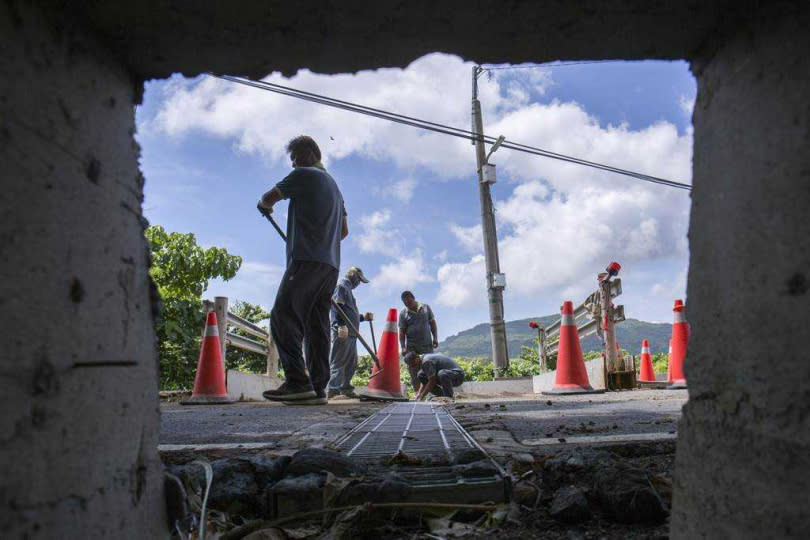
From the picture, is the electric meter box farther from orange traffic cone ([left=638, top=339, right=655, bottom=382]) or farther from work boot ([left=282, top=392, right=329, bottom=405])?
work boot ([left=282, top=392, right=329, bottom=405])

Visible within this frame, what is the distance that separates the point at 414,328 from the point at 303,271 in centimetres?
539

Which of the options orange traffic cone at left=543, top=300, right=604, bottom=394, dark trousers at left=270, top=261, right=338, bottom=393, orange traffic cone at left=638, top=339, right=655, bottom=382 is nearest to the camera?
dark trousers at left=270, top=261, right=338, bottom=393

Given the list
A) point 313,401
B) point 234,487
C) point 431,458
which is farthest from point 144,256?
point 313,401

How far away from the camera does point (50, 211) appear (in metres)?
0.91

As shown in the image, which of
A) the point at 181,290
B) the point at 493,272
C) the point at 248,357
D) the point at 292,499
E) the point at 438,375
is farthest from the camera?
the point at 248,357

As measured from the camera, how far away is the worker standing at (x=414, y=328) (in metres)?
10.3

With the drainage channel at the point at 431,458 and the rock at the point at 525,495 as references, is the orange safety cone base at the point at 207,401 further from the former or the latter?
the rock at the point at 525,495

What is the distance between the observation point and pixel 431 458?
217 centimetres

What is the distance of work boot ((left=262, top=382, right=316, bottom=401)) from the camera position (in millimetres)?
5059

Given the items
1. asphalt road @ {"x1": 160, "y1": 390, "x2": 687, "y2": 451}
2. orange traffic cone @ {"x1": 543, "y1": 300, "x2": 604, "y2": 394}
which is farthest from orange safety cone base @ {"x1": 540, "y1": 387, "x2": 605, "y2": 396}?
asphalt road @ {"x1": 160, "y1": 390, "x2": 687, "y2": 451}

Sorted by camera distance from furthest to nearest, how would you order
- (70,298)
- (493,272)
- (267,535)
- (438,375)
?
1. (493,272)
2. (438,375)
3. (267,535)
4. (70,298)

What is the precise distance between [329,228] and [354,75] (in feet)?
13.2

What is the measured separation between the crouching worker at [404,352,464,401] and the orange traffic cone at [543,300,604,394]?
1456mm

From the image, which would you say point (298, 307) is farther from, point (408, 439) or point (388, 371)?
point (388, 371)
